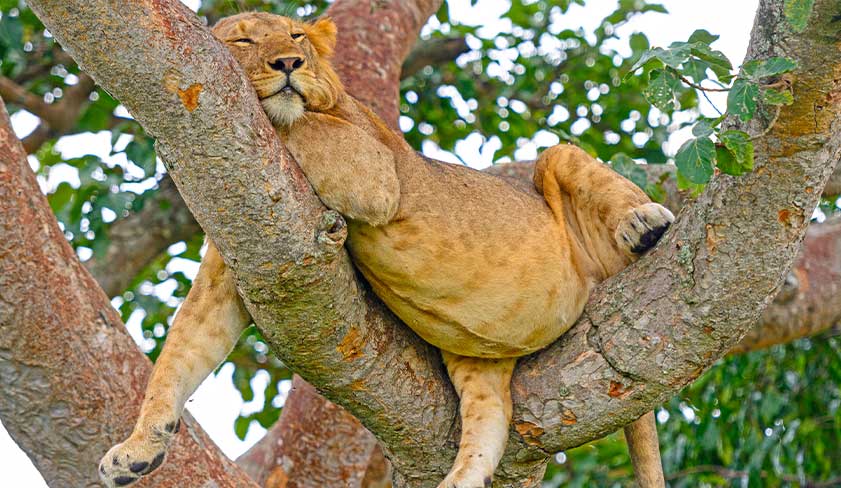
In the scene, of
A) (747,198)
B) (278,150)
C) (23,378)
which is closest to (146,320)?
(23,378)

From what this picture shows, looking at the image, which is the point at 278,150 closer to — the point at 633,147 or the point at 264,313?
the point at 264,313

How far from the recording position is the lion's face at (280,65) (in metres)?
3.01

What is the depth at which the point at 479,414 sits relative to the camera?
338cm

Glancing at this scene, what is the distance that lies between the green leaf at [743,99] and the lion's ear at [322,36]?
1.41 meters

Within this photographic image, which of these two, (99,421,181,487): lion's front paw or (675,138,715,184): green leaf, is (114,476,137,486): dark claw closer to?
(99,421,181,487): lion's front paw

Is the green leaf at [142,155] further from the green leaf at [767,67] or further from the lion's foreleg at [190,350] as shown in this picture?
the green leaf at [767,67]

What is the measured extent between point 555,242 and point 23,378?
1.75 metres

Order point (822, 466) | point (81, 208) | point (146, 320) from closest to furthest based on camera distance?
point (81, 208) < point (146, 320) < point (822, 466)

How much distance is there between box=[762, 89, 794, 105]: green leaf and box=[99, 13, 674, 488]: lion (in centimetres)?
82

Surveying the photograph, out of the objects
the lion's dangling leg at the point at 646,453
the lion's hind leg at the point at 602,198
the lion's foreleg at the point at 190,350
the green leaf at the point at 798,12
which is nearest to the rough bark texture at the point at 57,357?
the lion's foreleg at the point at 190,350

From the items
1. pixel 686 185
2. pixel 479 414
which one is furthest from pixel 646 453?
pixel 686 185

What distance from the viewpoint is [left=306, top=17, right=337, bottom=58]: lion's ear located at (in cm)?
349

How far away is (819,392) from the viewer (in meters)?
6.33

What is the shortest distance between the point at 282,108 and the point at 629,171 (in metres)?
1.61
